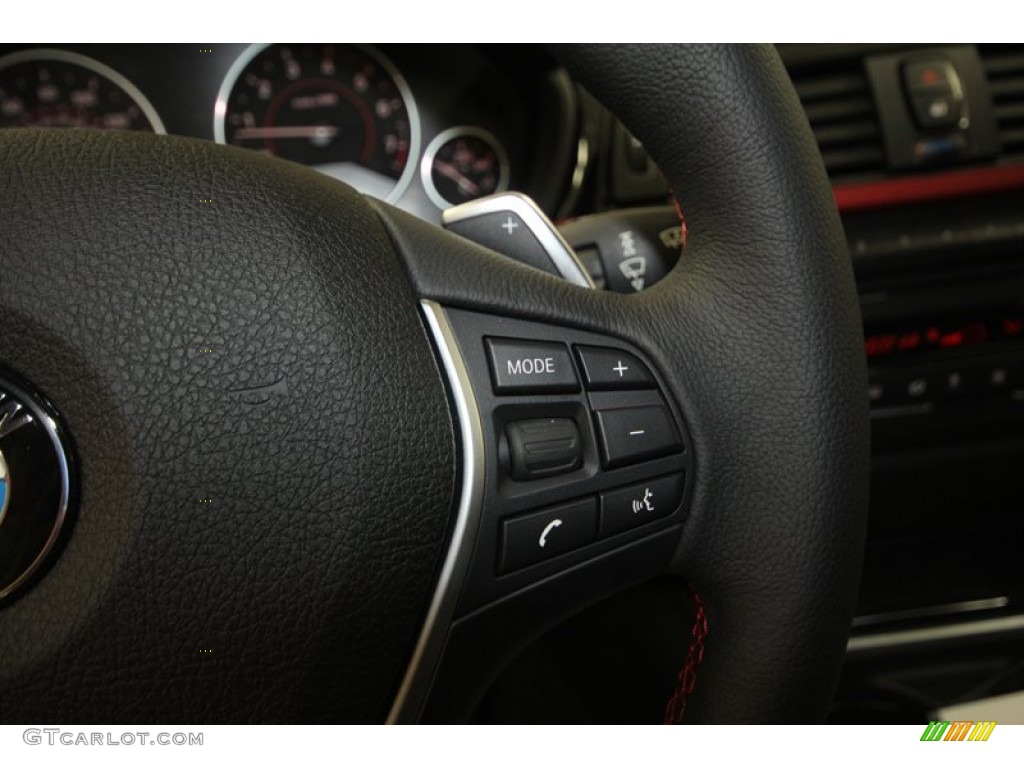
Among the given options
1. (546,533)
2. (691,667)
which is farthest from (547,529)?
(691,667)

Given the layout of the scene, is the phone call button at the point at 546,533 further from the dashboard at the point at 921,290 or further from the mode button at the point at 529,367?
the dashboard at the point at 921,290

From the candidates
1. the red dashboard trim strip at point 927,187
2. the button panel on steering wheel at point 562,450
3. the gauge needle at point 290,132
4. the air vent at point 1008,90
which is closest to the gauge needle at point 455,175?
the gauge needle at point 290,132

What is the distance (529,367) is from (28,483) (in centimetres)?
23

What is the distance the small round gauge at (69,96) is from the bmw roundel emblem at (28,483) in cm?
80

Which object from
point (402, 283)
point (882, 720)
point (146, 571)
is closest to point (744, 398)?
point (402, 283)

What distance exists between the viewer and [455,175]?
114 cm

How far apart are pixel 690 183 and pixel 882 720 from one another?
2.29ft

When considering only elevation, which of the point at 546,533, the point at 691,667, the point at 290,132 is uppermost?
the point at 290,132

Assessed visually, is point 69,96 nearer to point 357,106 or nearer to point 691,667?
point 357,106

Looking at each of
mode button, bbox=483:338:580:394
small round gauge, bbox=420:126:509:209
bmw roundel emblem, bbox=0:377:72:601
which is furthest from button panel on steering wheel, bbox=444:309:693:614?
small round gauge, bbox=420:126:509:209

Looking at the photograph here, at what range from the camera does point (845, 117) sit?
0.97 metres

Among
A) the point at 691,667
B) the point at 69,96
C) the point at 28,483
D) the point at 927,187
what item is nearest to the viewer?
the point at 28,483
